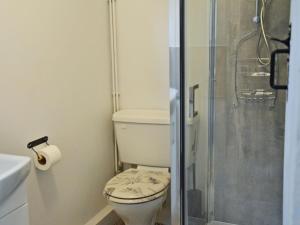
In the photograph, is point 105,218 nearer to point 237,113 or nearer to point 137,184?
point 137,184

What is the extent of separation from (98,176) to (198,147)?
85cm

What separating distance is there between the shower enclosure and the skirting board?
70cm

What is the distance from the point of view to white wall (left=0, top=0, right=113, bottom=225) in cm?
170

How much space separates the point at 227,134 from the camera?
2.20m

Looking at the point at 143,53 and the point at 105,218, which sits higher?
the point at 143,53

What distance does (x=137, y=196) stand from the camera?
1.92 m

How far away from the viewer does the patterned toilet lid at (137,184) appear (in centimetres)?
194

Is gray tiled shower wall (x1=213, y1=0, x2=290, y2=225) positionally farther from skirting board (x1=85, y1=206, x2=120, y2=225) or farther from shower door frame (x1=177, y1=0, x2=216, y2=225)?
skirting board (x1=85, y1=206, x2=120, y2=225)

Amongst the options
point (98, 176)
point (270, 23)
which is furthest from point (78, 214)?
point (270, 23)

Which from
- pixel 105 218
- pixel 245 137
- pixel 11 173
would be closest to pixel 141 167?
pixel 105 218

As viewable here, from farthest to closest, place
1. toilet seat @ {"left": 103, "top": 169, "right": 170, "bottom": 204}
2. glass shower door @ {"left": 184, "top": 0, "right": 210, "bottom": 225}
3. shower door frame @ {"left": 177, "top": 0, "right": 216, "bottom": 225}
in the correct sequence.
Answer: toilet seat @ {"left": 103, "top": 169, "right": 170, "bottom": 204} → glass shower door @ {"left": 184, "top": 0, "right": 210, "bottom": 225} → shower door frame @ {"left": 177, "top": 0, "right": 216, "bottom": 225}

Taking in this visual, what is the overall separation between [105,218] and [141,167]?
45cm

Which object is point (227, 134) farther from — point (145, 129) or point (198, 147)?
point (145, 129)

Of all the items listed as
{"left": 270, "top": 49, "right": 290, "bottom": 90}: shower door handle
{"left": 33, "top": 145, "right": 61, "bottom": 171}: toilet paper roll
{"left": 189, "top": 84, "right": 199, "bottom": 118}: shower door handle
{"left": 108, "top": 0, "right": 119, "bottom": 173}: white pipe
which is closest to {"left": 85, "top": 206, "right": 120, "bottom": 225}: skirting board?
{"left": 108, "top": 0, "right": 119, "bottom": 173}: white pipe
